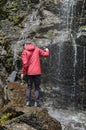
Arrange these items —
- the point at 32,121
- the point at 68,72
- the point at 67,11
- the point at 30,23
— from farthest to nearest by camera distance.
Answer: the point at 30,23 → the point at 67,11 → the point at 68,72 → the point at 32,121

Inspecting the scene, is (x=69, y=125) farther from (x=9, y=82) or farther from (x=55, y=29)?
(x=55, y=29)

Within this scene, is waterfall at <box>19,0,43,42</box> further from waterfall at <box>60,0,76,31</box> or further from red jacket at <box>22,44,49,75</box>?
red jacket at <box>22,44,49,75</box>

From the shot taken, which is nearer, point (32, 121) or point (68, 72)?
point (32, 121)

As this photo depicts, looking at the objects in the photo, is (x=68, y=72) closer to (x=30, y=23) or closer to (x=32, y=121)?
(x=30, y=23)

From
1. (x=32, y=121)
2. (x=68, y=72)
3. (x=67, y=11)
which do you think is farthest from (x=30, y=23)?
(x=32, y=121)

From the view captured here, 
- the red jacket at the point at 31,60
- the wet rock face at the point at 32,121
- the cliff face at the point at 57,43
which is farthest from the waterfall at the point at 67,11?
the wet rock face at the point at 32,121

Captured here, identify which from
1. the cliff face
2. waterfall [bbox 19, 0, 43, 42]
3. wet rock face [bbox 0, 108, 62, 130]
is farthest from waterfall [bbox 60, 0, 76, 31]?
wet rock face [bbox 0, 108, 62, 130]

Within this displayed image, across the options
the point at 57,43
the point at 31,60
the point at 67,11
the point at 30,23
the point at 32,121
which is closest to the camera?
the point at 32,121

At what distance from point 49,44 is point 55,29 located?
947 mm

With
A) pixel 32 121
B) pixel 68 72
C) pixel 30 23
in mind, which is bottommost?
pixel 68 72

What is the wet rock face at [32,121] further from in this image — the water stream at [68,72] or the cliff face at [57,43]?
the cliff face at [57,43]

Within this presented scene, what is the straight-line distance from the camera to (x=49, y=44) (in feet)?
50.2

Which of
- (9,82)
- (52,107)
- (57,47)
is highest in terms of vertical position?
(57,47)

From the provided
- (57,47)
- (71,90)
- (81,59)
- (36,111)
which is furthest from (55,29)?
(36,111)
